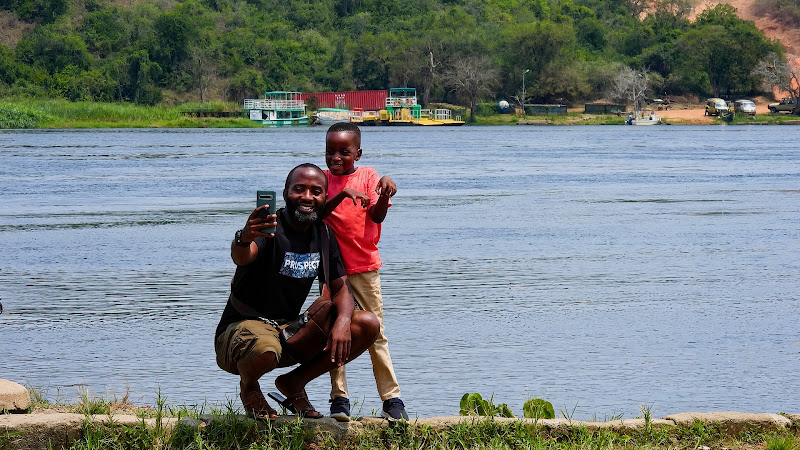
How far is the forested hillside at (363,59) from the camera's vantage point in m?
98.9

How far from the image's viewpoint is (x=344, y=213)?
18.2ft

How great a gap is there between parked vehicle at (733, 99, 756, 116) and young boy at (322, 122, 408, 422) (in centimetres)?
9440

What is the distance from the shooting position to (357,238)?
5.61 meters

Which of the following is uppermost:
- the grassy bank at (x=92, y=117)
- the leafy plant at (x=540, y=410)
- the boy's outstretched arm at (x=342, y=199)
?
the boy's outstretched arm at (x=342, y=199)

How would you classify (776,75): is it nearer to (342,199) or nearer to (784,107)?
(784,107)

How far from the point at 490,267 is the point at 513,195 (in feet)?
39.4

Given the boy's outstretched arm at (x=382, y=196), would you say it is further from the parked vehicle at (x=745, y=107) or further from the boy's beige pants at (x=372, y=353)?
the parked vehicle at (x=745, y=107)

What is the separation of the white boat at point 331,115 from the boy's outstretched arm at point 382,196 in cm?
8595

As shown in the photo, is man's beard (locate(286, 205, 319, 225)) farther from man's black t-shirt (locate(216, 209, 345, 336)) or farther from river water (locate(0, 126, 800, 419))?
river water (locate(0, 126, 800, 419))

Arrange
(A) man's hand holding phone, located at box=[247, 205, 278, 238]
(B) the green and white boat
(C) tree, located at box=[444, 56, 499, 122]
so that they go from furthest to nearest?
1. (C) tree, located at box=[444, 56, 499, 122]
2. (B) the green and white boat
3. (A) man's hand holding phone, located at box=[247, 205, 278, 238]

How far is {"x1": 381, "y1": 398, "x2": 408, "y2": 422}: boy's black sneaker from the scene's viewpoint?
18.0ft

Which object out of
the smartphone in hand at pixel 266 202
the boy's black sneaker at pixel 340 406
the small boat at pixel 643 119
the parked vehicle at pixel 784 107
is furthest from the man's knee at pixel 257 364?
the parked vehicle at pixel 784 107

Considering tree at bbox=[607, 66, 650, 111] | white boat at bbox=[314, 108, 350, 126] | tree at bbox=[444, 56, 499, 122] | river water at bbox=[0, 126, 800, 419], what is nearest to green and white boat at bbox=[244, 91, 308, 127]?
white boat at bbox=[314, 108, 350, 126]

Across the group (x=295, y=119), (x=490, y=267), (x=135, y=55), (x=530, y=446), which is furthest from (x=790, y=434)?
(x=135, y=55)
